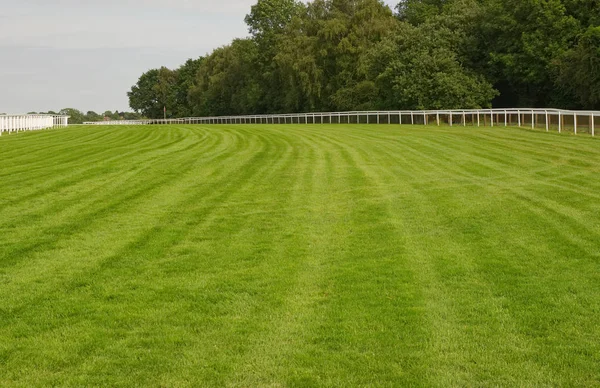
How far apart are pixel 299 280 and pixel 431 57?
5110 centimetres

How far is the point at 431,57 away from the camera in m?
56.1

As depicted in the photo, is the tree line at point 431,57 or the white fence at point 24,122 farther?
the tree line at point 431,57

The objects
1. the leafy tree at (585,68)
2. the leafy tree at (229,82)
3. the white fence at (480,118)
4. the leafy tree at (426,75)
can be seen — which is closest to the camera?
the white fence at (480,118)

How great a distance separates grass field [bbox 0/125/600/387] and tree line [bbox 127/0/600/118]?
38112 mm

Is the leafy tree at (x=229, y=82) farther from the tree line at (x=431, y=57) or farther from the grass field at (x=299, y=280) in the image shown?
the grass field at (x=299, y=280)

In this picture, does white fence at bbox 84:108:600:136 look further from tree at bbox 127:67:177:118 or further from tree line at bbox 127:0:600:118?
tree at bbox 127:67:177:118

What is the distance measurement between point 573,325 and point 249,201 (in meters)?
7.56

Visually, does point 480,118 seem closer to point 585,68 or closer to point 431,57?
point 585,68

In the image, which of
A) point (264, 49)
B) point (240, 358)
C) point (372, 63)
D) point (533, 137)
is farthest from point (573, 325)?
point (264, 49)

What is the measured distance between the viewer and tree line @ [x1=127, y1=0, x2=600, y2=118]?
51.9 meters

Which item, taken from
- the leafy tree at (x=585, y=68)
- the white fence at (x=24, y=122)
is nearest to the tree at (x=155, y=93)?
the white fence at (x=24, y=122)

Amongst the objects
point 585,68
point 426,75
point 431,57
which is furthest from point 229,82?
point 585,68

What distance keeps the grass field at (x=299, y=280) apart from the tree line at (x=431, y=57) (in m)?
38.1

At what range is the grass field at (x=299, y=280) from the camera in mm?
5277
